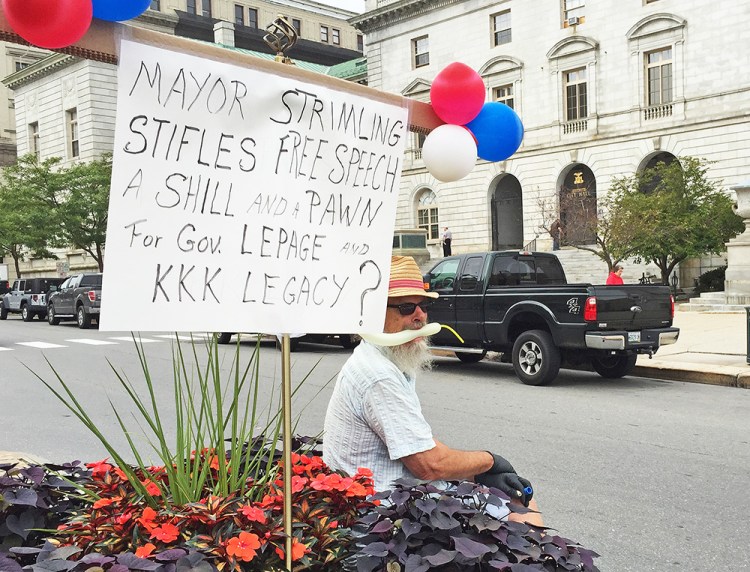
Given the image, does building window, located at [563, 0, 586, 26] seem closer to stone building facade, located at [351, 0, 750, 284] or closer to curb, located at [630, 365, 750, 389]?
stone building facade, located at [351, 0, 750, 284]

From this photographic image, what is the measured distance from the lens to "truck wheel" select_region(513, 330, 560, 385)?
10.6 metres

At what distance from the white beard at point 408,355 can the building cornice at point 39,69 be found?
177 feet

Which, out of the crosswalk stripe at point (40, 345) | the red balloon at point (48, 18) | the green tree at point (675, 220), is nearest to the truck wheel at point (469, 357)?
the crosswalk stripe at point (40, 345)

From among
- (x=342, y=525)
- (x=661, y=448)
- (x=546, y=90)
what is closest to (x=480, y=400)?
(x=661, y=448)

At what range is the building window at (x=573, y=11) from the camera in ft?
127

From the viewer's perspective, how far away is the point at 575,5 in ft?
128

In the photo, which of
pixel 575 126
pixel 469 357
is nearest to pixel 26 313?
pixel 469 357

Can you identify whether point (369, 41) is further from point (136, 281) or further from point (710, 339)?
point (136, 281)

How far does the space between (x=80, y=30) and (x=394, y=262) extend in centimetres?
165

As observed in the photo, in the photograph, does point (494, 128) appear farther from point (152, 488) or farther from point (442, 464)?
point (152, 488)

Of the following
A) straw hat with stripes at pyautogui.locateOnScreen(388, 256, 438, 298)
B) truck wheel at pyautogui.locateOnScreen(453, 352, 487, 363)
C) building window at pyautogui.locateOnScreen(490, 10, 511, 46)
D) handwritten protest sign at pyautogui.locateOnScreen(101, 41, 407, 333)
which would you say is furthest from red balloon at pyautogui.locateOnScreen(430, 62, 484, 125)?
building window at pyautogui.locateOnScreen(490, 10, 511, 46)

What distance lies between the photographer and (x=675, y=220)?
2805cm

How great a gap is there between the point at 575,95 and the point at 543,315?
31347 millimetres

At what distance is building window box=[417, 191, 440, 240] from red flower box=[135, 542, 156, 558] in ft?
147
